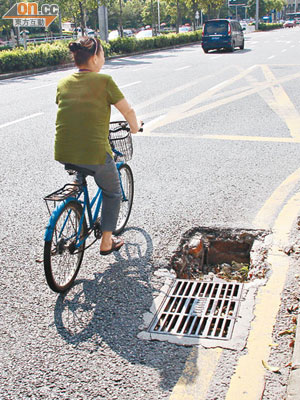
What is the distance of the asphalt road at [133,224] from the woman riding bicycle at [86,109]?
91cm

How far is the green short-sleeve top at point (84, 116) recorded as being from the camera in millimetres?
3426

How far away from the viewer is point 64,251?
3.60 meters

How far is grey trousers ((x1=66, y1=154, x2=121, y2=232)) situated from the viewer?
3.68 metres

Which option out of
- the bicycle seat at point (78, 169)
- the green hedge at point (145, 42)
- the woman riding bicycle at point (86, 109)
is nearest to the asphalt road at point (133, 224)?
the bicycle seat at point (78, 169)

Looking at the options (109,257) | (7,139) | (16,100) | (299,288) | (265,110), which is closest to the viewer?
(299,288)

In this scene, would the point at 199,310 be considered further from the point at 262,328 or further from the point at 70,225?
the point at 70,225

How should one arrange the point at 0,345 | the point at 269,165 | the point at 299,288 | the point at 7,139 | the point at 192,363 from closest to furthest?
the point at 192,363 → the point at 0,345 → the point at 299,288 → the point at 269,165 → the point at 7,139

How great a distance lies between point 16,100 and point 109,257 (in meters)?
9.64

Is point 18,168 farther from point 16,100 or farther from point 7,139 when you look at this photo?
point 16,100

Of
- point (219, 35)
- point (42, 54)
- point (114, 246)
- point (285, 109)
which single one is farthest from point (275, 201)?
point (219, 35)

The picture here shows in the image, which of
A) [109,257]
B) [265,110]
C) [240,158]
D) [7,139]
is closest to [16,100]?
[7,139]

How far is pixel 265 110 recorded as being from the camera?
10.4 m

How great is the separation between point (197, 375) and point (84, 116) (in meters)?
1.76

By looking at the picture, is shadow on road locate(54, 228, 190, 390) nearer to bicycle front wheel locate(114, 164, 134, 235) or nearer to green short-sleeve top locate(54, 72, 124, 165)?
bicycle front wheel locate(114, 164, 134, 235)
